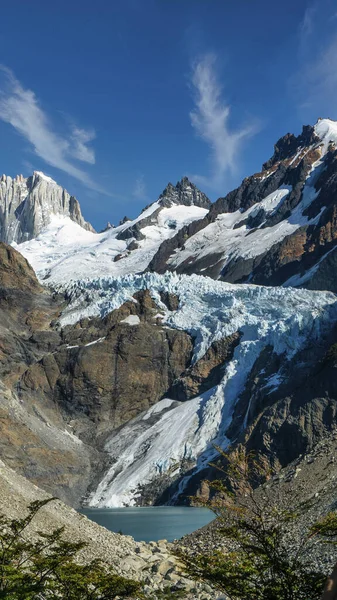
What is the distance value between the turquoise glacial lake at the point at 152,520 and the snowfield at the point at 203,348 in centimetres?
642

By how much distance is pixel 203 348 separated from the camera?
3912 inches

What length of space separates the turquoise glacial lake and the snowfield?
6415mm

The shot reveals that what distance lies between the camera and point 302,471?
3164 cm

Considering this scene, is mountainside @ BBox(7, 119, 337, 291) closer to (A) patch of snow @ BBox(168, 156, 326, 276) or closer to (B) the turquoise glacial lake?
(A) patch of snow @ BBox(168, 156, 326, 276)

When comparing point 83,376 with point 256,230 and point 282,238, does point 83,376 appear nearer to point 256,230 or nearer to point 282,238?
point 282,238

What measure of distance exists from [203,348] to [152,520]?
4796cm

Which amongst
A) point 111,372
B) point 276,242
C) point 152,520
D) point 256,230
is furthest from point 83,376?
point 256,230

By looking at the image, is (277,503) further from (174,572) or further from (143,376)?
(143,376)

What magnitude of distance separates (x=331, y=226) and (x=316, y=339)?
62574 mm

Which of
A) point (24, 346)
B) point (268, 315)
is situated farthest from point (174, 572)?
point (24, 346)

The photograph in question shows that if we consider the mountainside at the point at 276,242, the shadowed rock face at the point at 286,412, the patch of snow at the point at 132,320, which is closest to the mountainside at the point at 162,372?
the shadowed rock face at the point at 286,412

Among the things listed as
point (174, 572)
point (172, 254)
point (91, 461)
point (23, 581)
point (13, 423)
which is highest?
point (172, 254)

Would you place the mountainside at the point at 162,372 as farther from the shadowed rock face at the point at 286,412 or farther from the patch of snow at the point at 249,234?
the patch of snow at the point at 249,234

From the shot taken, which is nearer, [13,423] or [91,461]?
[13,423]
